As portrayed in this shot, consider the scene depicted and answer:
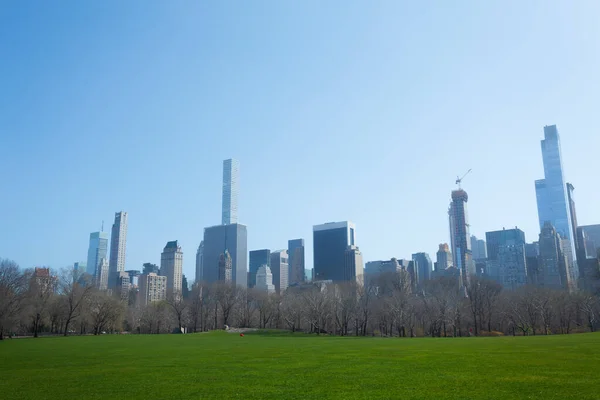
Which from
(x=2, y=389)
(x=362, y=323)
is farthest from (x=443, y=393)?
(x=362, y=323)

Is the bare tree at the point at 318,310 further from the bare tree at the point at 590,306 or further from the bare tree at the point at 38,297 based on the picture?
the bare tree at the point at 38,297

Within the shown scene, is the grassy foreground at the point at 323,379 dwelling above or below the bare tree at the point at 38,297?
below

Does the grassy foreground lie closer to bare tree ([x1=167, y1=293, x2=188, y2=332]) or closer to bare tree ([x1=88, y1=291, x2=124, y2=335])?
bare tree ([x1=88, y1=291, x2=124, y2=335])

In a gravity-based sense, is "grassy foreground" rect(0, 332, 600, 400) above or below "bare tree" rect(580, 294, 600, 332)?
below

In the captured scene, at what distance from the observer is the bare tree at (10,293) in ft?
250

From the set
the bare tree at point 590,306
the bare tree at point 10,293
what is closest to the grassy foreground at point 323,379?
the bare tree at point 10,293

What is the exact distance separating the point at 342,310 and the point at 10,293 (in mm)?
63464

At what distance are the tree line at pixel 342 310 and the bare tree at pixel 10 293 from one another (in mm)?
169

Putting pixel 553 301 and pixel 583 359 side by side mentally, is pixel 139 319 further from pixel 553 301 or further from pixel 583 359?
pixel 583 359

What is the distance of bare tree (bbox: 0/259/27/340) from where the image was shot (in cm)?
7606

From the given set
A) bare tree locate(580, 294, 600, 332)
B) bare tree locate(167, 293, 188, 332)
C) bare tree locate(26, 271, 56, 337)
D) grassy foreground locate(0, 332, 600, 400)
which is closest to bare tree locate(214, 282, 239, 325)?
bare tree locate(167, 293, 188, 332)

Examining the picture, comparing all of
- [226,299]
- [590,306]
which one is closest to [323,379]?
[590,306]

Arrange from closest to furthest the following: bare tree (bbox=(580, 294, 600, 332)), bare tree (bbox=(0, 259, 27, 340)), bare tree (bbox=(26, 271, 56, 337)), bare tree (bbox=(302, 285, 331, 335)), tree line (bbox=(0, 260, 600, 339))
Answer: bare tree (bbox=(0, 259, 27, 340)) < bare tree (bbox=(26, 271, 56, 337)) < tree line (bbox=(0, 260, 600, 339)) < bare tree (bbox=(580, 294, 600, 332)) < bare tree (bbox=(302, 285, 331, 335))

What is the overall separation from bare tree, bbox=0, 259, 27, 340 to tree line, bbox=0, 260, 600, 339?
0.17 metres
